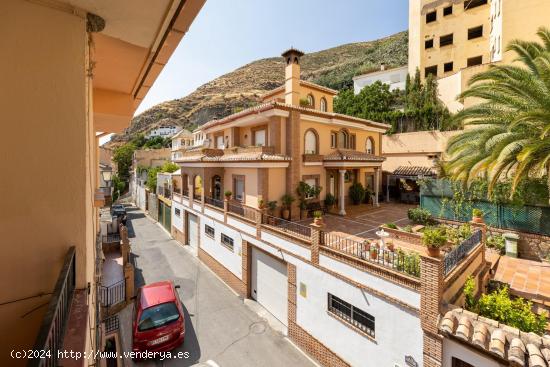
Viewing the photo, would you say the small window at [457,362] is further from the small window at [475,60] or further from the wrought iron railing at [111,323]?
the small window at [475,60]

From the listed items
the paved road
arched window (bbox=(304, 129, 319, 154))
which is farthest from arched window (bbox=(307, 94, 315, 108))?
the paved road

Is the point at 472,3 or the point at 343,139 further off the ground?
the point at 472,3

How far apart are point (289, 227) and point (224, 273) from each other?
20.4ft

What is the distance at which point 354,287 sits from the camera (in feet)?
26.3

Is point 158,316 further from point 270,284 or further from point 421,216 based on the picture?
point 421,216

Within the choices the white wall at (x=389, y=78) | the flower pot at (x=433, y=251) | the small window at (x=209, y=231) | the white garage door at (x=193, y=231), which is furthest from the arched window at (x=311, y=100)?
the white wall at (x=389, y=78)

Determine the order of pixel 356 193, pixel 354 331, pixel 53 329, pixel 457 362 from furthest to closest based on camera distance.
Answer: pixel 356 193
pixel 354 331
pixel 457 362
pixel 53 329

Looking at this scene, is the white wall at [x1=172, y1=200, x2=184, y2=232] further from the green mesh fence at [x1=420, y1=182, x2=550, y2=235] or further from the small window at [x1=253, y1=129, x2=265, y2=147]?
the green mesh fence at [x1=420, y1=182, x2=550, y2=235]

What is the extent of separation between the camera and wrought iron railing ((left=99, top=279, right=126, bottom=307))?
11.1 m

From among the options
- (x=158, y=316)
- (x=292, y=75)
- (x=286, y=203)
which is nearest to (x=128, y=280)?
(x=158, y=316)

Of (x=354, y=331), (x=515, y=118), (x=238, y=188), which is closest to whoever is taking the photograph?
(x=354, y=331)

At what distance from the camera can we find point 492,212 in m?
12.6

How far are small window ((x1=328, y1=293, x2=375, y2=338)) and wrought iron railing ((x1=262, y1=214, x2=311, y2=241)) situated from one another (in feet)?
7.97

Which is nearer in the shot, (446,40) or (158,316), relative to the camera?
(158,316)
